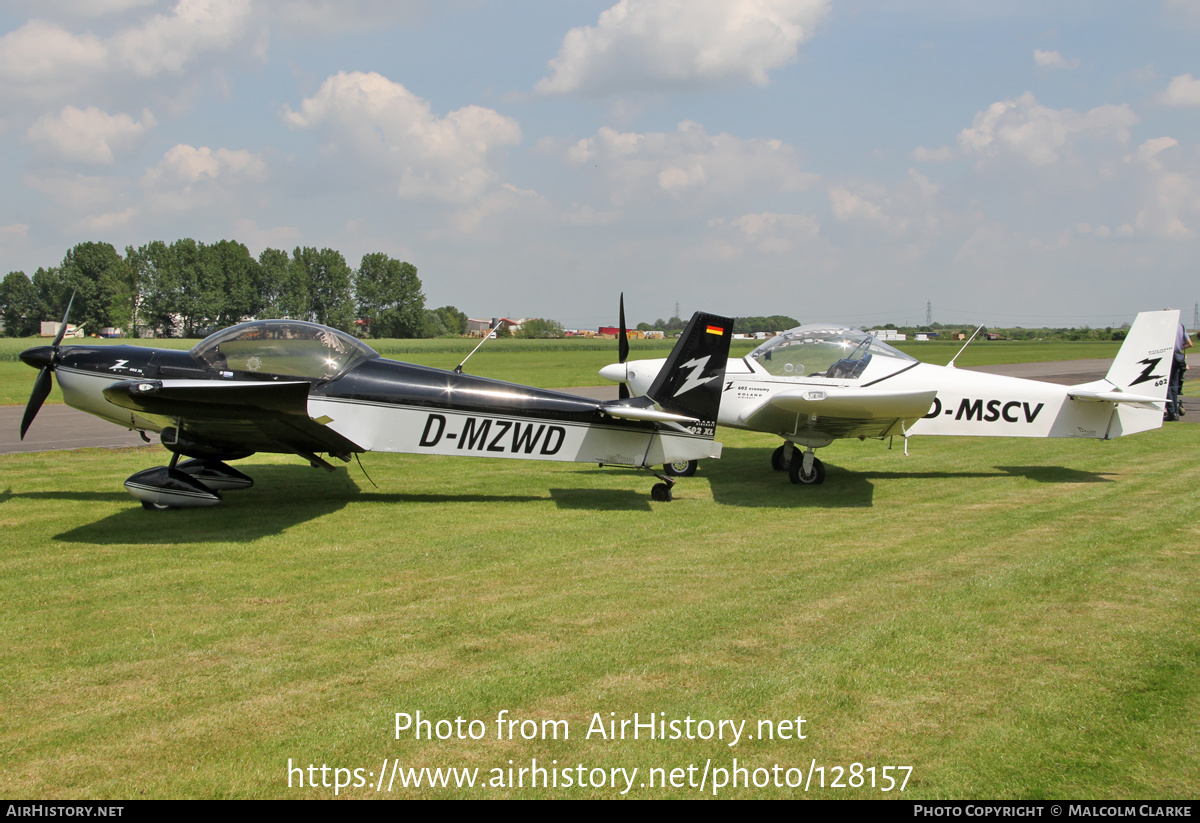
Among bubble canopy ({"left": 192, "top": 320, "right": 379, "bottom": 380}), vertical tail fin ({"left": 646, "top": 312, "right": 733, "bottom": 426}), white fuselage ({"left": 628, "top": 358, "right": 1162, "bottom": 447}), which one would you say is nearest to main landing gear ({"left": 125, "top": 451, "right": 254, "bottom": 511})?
bubble canopy ({"left": 192, "top": 320, "right": 379, "bottom": 380})

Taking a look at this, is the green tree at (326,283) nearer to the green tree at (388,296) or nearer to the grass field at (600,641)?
the green tree at (388,296)

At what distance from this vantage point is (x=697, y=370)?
30.0ft

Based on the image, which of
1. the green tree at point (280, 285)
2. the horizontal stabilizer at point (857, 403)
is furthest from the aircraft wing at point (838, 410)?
the green tree at point (280, 285)

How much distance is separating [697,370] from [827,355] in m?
2.49

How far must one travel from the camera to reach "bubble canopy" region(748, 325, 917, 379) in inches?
415

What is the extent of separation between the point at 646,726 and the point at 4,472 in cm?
1084

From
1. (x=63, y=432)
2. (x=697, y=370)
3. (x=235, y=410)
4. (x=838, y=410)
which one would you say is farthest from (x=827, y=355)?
(x=63, y=432)

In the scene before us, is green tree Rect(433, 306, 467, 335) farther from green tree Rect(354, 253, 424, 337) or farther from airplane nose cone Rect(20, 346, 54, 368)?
airplane nose cone Rect(20, 346, 54, 368)

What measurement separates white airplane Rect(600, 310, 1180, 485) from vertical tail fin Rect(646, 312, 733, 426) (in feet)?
4.19

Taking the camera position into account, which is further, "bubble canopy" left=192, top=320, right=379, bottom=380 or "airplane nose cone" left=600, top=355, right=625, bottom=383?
"airplane nose cone" left=600, top=355, right=625, bottom=383

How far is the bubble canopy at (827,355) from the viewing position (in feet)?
34.6

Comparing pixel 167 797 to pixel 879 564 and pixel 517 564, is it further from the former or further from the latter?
pixel 879 564

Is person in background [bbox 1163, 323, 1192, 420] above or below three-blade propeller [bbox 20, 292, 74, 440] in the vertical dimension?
above

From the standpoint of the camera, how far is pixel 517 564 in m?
6.55
